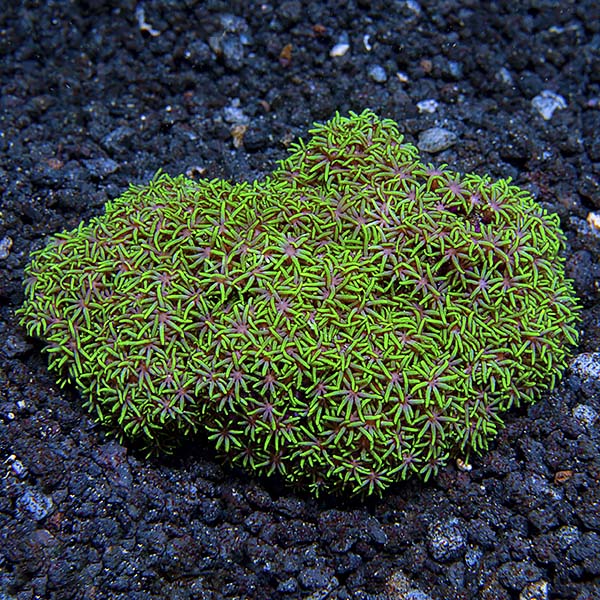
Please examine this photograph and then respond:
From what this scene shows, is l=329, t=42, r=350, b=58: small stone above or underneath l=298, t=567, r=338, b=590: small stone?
above

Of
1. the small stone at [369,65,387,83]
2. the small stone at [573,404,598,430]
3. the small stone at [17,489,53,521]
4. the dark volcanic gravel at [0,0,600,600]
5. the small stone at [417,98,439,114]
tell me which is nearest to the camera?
the small stone at [17,489,53,521]

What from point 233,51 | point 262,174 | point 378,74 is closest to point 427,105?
point 378,74

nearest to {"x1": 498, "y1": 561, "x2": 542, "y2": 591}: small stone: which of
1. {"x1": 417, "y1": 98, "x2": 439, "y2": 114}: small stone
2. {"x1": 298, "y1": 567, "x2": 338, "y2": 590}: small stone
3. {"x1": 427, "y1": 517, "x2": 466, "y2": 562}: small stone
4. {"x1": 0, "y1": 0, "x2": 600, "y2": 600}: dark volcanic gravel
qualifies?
{"x1": 0, "y1": 0, "x2": 600, "y2": 600}: dark volcanic gravel

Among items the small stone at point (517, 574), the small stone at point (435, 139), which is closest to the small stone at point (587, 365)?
the small stone at point (517, 574)

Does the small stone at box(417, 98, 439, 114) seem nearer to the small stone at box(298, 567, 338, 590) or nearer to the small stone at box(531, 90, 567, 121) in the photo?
the small stone at box(531, 90, 567, 121)

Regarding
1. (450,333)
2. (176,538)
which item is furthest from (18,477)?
(450,333)

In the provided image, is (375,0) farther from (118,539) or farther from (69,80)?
(118,539)

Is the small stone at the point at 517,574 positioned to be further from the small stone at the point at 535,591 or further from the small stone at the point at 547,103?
the small stone at the point at 547,103
